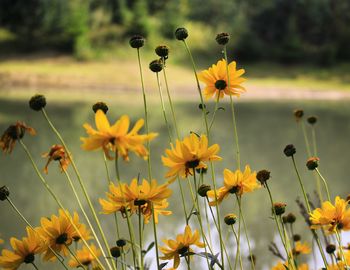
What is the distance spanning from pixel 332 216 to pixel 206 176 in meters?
3.43

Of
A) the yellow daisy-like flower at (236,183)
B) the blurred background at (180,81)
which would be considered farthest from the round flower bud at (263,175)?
the blurred background at (180,81)

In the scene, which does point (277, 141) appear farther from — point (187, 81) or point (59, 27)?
point (59, 27)

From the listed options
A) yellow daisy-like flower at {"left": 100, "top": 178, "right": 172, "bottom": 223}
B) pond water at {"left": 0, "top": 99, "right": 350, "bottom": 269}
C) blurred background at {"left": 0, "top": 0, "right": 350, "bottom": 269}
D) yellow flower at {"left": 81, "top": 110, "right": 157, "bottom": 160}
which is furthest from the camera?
blurred background at {"left": 0, "top": 0, "right": 350, "bottom": 269}

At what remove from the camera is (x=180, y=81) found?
15000 mm

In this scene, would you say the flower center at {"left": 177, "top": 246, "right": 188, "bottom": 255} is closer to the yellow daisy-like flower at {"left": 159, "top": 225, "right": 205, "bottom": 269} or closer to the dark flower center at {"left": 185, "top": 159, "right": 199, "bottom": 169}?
the yellow daisy-like flower at {"left": 159, "top": 225, "right": 205, "bottom": 269}

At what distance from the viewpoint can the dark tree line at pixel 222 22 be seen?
18547 mm

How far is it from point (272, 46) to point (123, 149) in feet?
64.8

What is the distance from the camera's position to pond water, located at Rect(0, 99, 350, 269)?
290 cm

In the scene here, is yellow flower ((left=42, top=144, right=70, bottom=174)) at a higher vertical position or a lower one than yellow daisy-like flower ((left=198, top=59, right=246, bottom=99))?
lower

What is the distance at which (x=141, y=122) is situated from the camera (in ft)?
1.82

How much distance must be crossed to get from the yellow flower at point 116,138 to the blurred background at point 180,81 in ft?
2.70

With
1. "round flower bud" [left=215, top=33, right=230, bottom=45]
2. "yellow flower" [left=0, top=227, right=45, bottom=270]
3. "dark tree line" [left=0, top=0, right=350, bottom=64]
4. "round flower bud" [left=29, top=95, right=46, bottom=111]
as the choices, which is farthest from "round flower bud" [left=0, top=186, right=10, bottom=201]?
"dark tree line" [left=0, top=0, right=350, bottom=64]

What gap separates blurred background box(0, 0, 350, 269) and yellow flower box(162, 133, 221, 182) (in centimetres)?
69

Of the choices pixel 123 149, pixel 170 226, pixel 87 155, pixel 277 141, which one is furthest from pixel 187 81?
pixel 123 149
